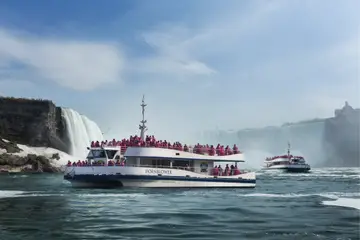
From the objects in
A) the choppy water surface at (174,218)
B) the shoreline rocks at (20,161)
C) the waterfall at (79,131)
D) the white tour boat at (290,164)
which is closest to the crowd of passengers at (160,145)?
the choppy water surface at (174,218)

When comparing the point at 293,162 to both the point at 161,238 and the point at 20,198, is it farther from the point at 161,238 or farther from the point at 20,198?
the point at 161,238

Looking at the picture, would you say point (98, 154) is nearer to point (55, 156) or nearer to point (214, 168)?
point (214, 168)

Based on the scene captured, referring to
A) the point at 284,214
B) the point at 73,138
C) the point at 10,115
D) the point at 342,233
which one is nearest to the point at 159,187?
the point at 284,214

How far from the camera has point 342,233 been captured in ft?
56.4

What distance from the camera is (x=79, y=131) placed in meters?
110

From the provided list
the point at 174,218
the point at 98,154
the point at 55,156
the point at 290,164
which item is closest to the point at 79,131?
the point at 55,156

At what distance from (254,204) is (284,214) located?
16.0ft

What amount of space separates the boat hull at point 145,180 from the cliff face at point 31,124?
7154 cm

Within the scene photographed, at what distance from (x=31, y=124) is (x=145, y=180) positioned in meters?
78.6

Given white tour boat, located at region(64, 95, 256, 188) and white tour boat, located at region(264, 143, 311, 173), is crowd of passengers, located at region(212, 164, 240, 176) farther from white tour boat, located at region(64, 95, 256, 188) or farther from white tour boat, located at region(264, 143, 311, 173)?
white tour boat, located at region(264, 143, 311, 173)

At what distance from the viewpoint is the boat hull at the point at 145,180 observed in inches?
1523

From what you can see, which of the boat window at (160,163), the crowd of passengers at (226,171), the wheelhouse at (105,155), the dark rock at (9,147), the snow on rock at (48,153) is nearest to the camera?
the boat window at (160,163)

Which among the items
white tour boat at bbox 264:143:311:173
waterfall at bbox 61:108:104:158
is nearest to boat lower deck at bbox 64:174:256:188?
waterfall at bbox 61:108:104:158

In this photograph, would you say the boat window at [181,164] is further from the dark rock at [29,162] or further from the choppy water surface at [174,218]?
the dark rock at [29,162]
